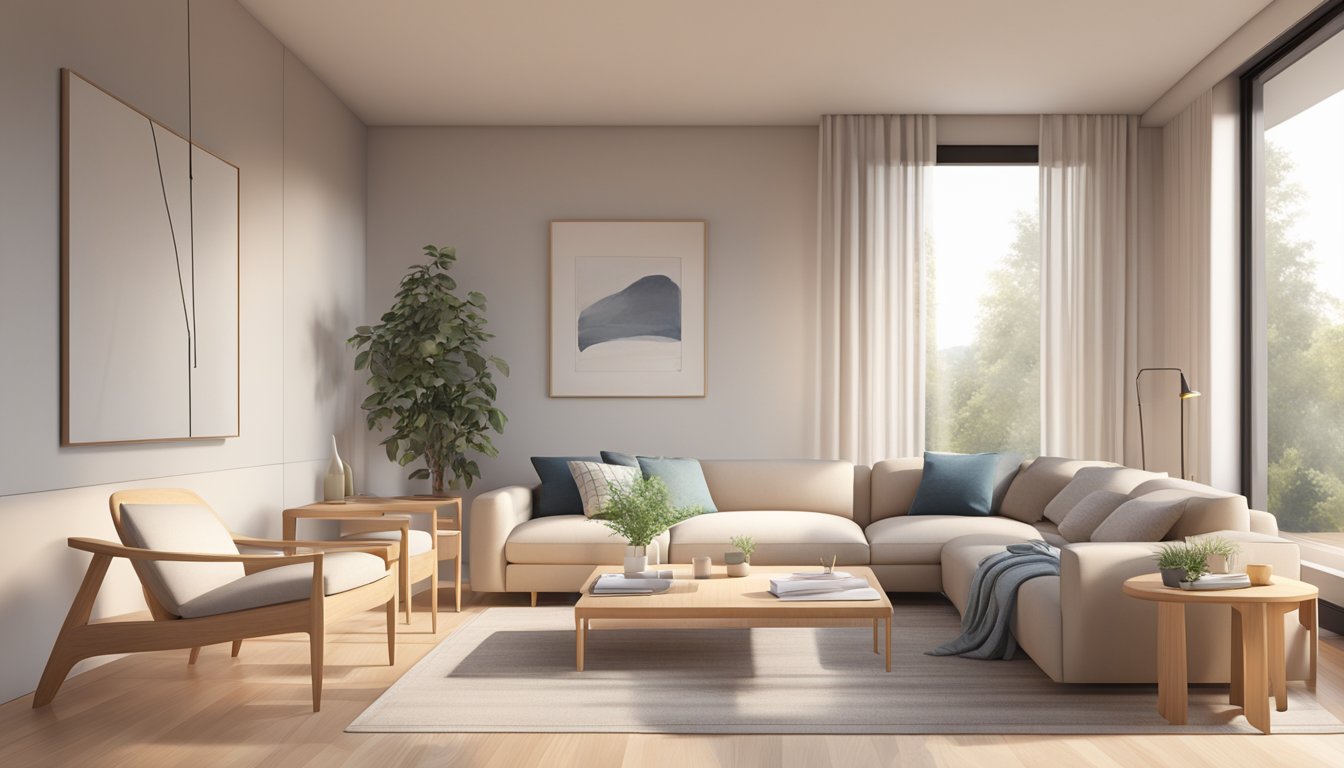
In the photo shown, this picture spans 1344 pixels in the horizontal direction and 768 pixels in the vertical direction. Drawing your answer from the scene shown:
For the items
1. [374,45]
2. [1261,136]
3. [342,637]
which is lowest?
[342,637]

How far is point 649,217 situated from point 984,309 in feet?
7.77

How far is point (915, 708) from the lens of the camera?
3551 millimetres

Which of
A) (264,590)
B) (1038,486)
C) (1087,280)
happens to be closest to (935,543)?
(1038,486)

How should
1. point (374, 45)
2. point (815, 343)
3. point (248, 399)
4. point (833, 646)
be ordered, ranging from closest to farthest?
point (833, 646) < point (248, 399) < point (374, 45) < point (815, 343)

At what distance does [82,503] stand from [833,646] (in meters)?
3.08

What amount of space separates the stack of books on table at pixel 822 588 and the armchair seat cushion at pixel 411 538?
1.75m

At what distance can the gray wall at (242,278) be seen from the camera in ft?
11.6

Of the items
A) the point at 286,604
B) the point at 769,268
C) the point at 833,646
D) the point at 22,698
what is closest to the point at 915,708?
the point at 833,646

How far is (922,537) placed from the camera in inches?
215

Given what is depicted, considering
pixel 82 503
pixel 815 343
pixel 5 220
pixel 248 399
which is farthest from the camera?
pixel 815 343

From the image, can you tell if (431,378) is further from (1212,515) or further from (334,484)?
(1212,515)

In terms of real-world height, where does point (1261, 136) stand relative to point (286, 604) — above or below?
above

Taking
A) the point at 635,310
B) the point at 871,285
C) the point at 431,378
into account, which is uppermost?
the point at 871,285

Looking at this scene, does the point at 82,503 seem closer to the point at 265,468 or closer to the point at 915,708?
the point at 265,468
